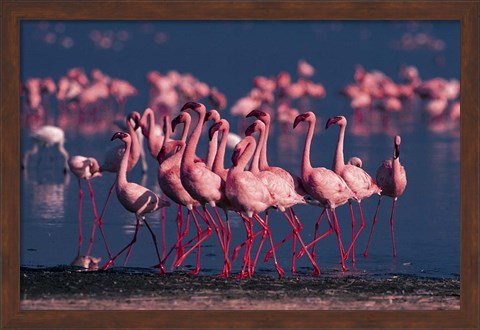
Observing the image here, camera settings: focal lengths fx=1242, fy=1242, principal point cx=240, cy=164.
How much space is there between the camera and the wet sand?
28.7 feet

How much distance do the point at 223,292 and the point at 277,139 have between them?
13465mm

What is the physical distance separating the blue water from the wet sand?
18.5 inches

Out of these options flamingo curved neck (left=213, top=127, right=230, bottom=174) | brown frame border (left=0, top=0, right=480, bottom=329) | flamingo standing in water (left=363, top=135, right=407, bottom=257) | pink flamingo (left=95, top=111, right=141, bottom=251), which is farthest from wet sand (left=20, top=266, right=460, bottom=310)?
pink flamingo (left=95, top=111, right=141, bottom=251)

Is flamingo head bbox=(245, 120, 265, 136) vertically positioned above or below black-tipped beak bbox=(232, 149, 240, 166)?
above

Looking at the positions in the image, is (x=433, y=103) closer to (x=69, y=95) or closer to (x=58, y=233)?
(x=69, y=95)

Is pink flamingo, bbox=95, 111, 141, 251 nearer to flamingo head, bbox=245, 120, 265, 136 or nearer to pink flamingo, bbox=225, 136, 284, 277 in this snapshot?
flamingo head, bbox=245, 120, 265, 136

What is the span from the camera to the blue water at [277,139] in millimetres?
11125

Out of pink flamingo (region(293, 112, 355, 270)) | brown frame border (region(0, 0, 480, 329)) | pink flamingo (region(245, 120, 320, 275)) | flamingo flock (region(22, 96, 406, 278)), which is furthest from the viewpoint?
pink flamingo (region(293, 112, 355, 270))


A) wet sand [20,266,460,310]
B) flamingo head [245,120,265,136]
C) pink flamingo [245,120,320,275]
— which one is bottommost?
wet sand [20,266,460,310]

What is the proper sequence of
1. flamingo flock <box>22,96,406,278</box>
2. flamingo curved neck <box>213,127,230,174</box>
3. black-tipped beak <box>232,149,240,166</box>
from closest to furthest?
black-tipped beak <box>232,149,240,166</box>, flamingo flock <box>22,96,406,278</box>, flamingo curved neck <box>213,127,230,174</box>

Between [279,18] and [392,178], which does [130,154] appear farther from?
[279,18]

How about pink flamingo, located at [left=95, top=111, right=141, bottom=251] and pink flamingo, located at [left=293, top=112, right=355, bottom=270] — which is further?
pink flamingo, located at [left=95, top=111, right=141, bottom=251]

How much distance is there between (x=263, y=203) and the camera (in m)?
9.89

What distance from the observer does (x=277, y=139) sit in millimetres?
22547
